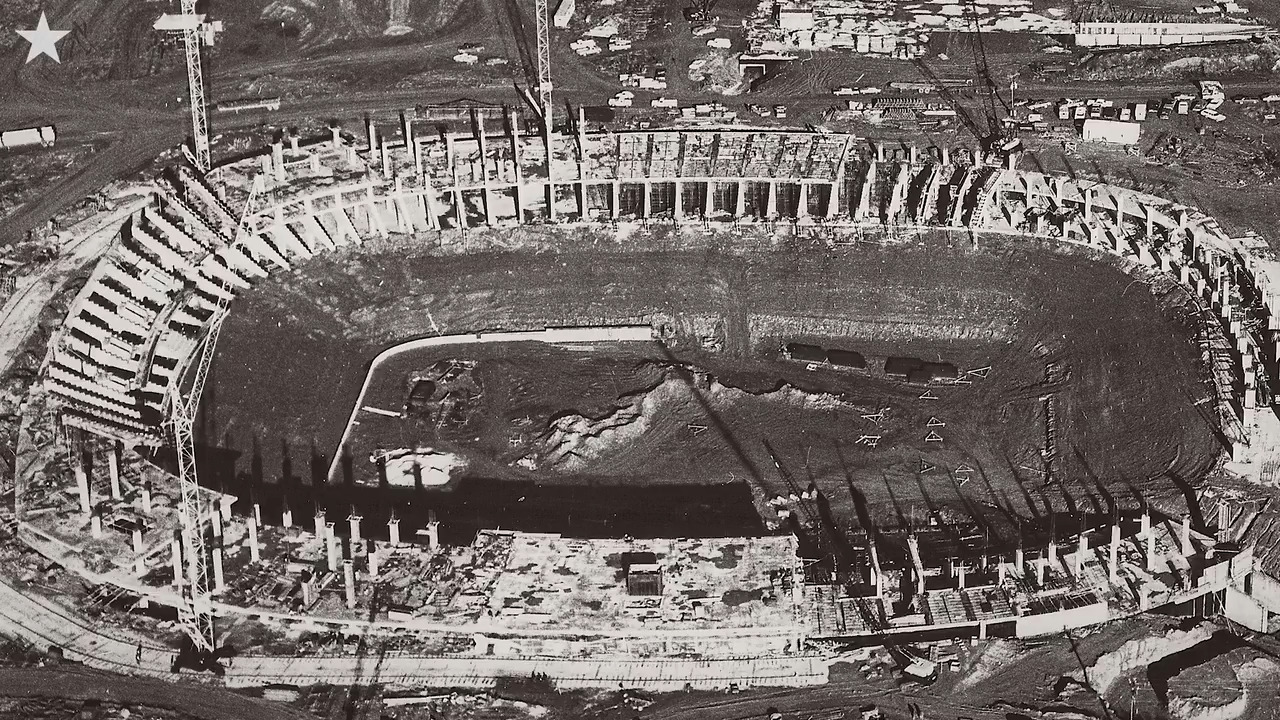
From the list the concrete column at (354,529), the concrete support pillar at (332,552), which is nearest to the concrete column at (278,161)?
the concrete column at (354,529)

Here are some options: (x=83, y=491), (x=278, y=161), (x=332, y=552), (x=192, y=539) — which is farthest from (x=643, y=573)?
(x=278, y=161)

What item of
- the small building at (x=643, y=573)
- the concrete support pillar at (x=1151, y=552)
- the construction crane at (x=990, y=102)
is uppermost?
the construction crane at (x=990, y=102)

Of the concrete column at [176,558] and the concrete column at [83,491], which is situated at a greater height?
the concrete column at [83,491]

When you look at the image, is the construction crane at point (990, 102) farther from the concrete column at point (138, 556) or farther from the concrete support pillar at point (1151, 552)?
the concrete column at point (138, 556)

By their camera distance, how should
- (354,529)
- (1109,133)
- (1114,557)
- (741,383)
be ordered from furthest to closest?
(1109,133), (741,383), (354,529), (1114,557)

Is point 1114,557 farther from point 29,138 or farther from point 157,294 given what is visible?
point 29,138
